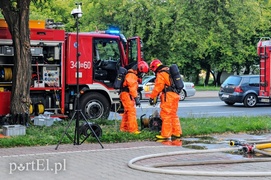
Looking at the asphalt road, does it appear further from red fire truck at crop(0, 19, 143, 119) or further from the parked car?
red fire truck at crop(0, 19, 143, 119)

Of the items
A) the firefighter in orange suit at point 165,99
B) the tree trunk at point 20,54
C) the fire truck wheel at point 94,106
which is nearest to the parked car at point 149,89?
the fire truck wheel at point 94,106

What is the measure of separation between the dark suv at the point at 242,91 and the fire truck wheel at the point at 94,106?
402 inches

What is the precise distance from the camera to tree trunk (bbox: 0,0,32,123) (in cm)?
1252

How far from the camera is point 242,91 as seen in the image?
23.7 m

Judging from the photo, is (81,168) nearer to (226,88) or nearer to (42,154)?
(42,154)

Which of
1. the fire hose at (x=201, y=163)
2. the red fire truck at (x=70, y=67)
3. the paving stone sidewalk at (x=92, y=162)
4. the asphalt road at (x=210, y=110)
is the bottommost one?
the paving stone sidewalk at (x=92, y=162)

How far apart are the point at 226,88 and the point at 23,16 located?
14.0 metres

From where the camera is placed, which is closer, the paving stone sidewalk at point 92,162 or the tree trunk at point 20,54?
the paving stone sidewalk at point 92,162

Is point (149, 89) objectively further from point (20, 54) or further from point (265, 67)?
point (20, 54)

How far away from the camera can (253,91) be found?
24.0 m

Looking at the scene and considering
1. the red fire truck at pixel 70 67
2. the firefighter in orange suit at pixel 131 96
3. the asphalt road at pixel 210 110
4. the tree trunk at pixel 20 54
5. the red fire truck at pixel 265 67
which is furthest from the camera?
the red fire truck at pixel 265 67

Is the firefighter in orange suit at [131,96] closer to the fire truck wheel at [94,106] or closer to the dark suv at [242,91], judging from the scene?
the fire truck wheel at [94,106]

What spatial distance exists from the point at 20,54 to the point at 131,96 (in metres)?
3.15

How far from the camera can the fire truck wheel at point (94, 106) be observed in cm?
1495
